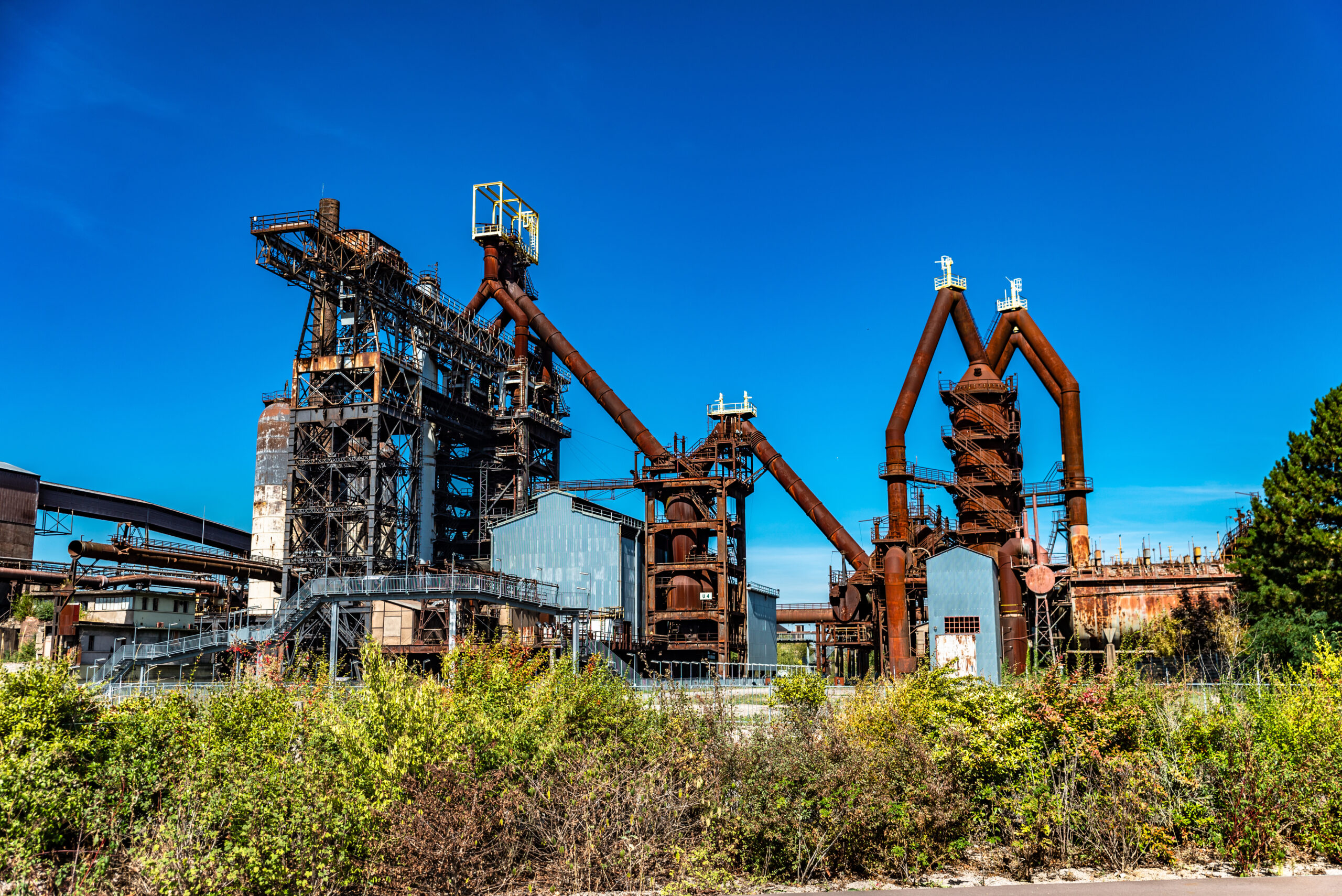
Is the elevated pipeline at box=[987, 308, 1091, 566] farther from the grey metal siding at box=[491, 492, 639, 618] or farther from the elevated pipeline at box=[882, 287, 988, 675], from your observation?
the grey metal siding at box=[491, 492, 639, 618]

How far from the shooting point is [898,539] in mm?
41312

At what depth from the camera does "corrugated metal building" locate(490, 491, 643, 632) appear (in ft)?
151

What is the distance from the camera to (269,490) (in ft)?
182

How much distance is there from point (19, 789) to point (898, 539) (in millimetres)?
34091

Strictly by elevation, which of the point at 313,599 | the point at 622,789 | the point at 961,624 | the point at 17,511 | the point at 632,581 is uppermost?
the point at 17,511

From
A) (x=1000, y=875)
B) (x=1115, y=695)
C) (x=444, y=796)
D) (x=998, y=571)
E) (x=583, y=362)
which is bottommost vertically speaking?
(x=1000, y=875)

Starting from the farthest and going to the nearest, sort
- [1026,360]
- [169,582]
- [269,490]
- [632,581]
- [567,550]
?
[269,490]
[1026,360]
[632,581]
[567,550]
[169,582]

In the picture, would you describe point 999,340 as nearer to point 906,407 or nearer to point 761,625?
point 906,407

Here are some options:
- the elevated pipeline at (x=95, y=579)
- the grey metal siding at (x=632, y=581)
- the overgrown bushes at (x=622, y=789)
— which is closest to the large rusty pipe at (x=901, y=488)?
the grey metal siding at (x=632, y=581)

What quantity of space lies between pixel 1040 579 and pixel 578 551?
65.4 ft

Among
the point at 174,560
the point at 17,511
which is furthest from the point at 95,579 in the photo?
the point at 17,511

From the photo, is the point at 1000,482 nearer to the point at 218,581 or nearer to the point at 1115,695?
the point at 1115,695

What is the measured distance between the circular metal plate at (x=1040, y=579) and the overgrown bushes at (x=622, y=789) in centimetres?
2448

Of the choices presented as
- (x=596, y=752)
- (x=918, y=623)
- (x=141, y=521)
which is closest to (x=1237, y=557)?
(x=918, y=623)
